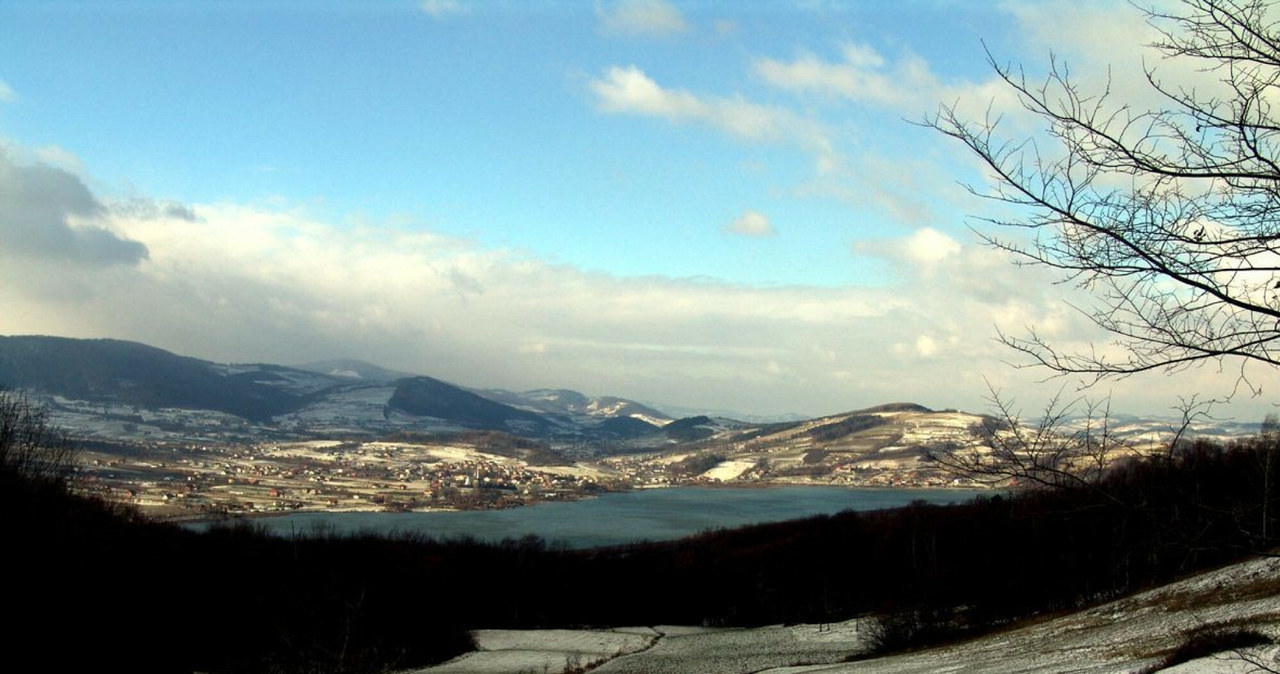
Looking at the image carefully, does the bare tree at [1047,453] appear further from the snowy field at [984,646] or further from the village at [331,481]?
the village at [331,481]

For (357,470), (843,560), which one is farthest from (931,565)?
(357,470)

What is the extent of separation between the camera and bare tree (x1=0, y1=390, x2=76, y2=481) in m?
28.3

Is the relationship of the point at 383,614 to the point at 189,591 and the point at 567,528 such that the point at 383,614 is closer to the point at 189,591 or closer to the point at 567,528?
the point at 189,591

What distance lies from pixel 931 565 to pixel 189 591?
1957 inches

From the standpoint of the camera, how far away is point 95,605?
88.1 ft

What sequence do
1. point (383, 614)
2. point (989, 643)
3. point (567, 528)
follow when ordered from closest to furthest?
point (989, 643)
point (383, 614)
point (567, 528)

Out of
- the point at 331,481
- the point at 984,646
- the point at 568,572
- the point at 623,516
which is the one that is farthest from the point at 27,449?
the point at 331,481

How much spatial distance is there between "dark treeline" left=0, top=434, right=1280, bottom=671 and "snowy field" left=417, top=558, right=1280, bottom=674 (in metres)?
1.97

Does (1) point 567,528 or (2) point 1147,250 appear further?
(1) point 567,528

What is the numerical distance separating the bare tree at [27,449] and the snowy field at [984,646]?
1707 centimetres

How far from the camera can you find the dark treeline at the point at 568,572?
18.4 feet

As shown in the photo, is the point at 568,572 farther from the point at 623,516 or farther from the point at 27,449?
the point at 623,516

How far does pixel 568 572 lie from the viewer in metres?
68.4

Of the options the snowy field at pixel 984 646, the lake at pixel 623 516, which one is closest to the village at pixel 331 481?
the lake at pixel 623 516
